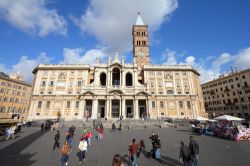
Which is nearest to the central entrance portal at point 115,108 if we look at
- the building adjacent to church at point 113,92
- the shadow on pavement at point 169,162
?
the building adjacent to church at point 113,92

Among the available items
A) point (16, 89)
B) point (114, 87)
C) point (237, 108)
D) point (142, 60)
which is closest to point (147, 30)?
point (142, 60)

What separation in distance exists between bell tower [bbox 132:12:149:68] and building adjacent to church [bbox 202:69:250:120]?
93.9 ft

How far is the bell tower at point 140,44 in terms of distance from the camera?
52.2 meters

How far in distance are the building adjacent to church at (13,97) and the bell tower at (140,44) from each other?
42.8m

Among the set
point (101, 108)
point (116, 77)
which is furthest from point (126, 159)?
point (116, 77)

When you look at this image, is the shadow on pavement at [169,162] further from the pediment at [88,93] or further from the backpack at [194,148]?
the pediment at [88,93]

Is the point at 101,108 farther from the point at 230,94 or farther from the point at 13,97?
the point at 230,94

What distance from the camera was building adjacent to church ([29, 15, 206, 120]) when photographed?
3794 cm

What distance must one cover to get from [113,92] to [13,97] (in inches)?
1452

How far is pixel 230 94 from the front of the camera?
4941 cm

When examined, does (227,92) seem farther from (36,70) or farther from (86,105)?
(36,70)

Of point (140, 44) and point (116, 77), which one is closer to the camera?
point (116, 77)

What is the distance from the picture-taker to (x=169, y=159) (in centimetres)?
877

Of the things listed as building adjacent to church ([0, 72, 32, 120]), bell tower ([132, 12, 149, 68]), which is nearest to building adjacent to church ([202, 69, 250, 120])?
bell tower ([132, 12, 149, 68])
